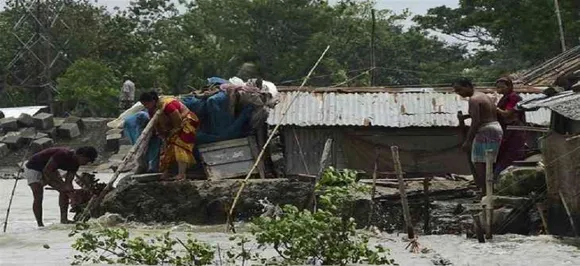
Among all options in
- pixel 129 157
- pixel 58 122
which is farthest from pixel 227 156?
pixel 58 122

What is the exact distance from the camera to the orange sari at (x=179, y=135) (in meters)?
12.5

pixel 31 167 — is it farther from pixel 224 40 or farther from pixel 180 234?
pixel 224 40

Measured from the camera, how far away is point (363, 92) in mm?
17469

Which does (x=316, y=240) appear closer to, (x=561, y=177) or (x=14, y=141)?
(x=561, y=177)

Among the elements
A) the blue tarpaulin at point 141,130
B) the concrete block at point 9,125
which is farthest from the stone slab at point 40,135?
the blue tarpaulin at point 141,130

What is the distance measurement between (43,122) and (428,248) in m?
24.9

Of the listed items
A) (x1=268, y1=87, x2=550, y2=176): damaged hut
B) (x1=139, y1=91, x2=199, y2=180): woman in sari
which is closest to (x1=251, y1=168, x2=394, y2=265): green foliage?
(x1=139, y1=91, x2=199, y2=180): woman in sari

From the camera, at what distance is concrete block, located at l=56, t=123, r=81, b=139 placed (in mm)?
32375

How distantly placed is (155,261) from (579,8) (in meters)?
21.3

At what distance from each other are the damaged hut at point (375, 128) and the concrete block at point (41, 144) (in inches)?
571

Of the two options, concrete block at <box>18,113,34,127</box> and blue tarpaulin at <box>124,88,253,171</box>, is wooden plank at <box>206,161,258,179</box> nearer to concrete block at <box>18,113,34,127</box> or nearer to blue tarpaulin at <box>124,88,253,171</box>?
blue tarpaulin at <box>124,88,253,171</box>

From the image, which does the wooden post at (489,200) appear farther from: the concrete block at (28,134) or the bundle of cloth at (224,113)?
the concrete block at (28,134)

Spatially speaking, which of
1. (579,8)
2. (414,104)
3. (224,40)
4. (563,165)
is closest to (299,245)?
(563,165)

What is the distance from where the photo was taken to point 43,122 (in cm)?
3212
